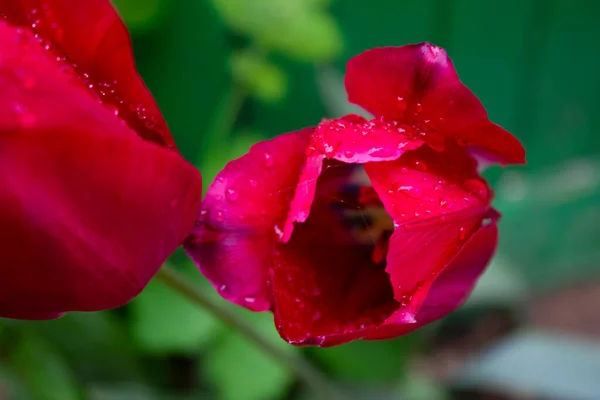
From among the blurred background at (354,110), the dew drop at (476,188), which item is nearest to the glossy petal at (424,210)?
the dew drop at (476,188)

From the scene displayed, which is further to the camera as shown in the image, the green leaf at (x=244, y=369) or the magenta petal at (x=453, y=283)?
the green leaf at (x=244, y=369)

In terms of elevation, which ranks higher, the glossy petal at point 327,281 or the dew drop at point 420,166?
the dew drop at point 420,166

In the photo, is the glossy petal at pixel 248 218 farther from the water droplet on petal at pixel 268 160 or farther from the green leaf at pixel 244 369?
the green leaf at pixel 244 369

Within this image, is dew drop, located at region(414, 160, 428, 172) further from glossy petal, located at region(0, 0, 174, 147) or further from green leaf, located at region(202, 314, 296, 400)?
green leaf, located at region(202, 314, 296, 400)

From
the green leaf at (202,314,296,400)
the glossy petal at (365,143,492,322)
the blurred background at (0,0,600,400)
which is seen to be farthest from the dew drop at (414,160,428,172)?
the green leaf at (202,314,296,400)

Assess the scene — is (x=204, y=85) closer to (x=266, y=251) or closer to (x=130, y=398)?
(x=130, y=398)
